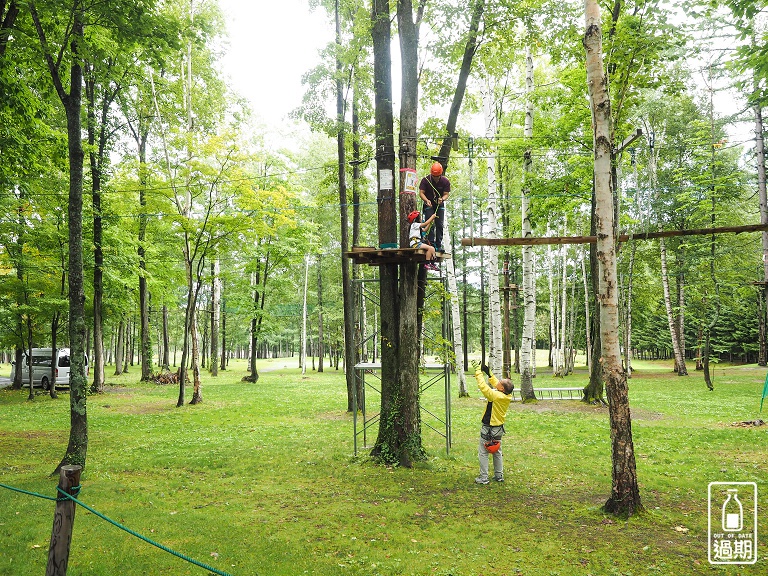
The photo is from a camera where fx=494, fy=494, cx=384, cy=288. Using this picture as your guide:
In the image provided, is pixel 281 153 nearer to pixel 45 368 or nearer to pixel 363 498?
pixel 45 368

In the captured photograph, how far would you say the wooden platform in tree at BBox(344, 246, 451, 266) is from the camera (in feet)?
26.0

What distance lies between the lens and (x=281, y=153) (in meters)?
29.4

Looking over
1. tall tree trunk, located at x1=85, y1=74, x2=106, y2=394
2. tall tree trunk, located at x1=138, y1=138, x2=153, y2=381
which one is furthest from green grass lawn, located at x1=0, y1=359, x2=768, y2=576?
tall tree trunk, located at x1=138, y1=138, x2=153, y2=381

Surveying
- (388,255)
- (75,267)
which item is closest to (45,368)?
(75,267)

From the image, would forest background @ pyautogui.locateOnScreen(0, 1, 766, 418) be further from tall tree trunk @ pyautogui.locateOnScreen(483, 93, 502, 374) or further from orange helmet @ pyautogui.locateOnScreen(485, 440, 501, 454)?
orange helmet @ pyautogui.locateOnScreen(485, 440, 501, 454)

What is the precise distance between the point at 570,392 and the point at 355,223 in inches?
393

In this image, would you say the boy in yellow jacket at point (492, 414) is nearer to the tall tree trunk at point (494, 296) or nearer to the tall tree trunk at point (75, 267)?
the tall tree trunk at point (75, 267)

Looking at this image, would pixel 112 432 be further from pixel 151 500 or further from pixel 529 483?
pixel 529 483

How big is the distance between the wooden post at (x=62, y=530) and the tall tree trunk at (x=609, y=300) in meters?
5.67

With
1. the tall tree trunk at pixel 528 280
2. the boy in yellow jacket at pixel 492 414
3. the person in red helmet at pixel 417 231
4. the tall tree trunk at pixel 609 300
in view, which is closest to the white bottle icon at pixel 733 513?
the tall tree trunk at pixel 609 300

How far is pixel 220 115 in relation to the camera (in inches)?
917

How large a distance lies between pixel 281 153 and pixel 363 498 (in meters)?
25.5

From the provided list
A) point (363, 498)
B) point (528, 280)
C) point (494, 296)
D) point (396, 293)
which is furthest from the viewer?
point (494, 296)

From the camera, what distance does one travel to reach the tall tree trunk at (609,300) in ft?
20.0
